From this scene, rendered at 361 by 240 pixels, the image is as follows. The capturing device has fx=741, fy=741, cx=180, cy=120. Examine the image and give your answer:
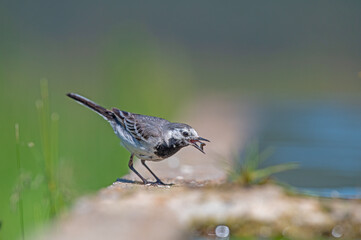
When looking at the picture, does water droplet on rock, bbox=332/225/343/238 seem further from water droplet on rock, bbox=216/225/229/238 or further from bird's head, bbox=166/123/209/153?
bird's head, bbox=166/123/209/153

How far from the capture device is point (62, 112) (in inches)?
313

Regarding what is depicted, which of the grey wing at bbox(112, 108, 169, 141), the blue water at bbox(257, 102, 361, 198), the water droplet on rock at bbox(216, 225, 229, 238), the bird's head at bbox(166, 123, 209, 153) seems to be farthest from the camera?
the blue water at bbox(257, 102, 361, 198)

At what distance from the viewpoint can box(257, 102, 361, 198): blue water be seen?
480cm

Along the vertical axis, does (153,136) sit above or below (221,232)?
above

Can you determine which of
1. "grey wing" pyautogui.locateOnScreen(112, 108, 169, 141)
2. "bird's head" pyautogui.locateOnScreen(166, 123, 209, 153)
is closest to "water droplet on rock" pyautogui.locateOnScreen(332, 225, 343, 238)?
"bird's head" pyautogui.locateOnScreen(166, 123, 209, 153)

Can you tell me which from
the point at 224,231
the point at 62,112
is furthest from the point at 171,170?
the point at 62,112

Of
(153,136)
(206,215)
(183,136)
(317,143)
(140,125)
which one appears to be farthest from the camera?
(317,143)

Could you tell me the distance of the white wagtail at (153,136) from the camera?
14.7 ft

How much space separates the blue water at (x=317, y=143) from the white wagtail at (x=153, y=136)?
0.68 m

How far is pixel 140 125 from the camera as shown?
478 cm

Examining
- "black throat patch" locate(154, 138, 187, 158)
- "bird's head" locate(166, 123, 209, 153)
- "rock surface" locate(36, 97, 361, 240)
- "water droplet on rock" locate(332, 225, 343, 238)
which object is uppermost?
"bird's head" locate(166, 123, 209, 153)

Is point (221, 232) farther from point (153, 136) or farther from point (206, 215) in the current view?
point (153, 136)

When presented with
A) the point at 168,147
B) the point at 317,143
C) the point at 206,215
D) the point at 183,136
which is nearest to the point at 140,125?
the point at 168,147

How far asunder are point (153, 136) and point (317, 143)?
2535 millimetres
